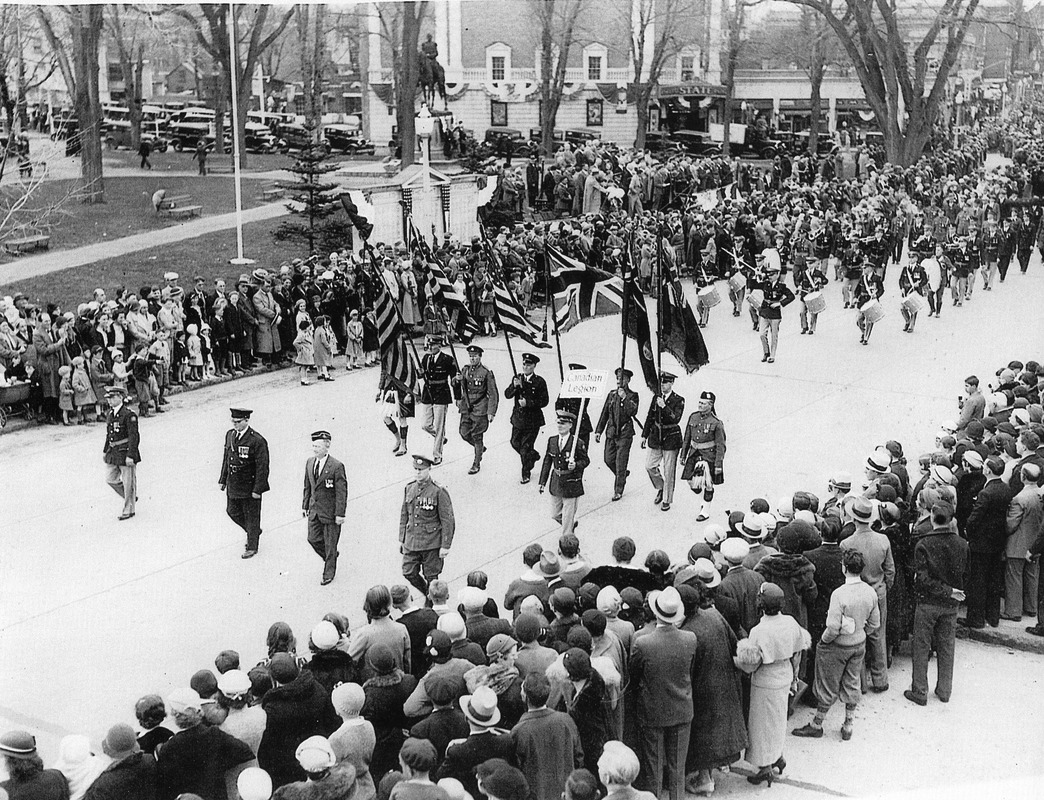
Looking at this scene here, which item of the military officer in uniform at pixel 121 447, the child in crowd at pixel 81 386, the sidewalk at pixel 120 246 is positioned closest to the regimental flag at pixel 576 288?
the military officer in uniform at pixel 121 447

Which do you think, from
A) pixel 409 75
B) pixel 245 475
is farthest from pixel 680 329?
pixel 409 75

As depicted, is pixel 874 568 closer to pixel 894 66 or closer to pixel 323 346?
pixel 323 346

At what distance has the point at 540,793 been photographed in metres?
5.91

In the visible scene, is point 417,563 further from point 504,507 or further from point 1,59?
point 1,59

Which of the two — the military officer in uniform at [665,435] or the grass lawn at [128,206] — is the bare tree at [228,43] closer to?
the grass lawn at [128,206]

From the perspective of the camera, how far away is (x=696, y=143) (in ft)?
175

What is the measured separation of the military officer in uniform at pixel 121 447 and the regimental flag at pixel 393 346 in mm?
3055

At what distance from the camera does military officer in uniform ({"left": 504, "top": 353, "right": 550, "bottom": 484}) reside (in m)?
13.1

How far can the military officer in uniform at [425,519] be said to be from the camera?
1009 cm

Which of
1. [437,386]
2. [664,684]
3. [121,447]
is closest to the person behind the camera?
[664,684]

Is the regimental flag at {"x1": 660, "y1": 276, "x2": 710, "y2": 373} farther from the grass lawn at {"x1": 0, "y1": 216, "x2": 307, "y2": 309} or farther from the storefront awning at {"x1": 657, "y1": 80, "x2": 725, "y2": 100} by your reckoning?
the storefront awning at {"x1": 657, "y1": 80, "x2": 725, "y2": 100}

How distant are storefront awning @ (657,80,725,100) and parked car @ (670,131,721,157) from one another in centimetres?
244

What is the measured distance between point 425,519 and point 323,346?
875 cm

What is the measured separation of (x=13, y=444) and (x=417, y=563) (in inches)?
283
